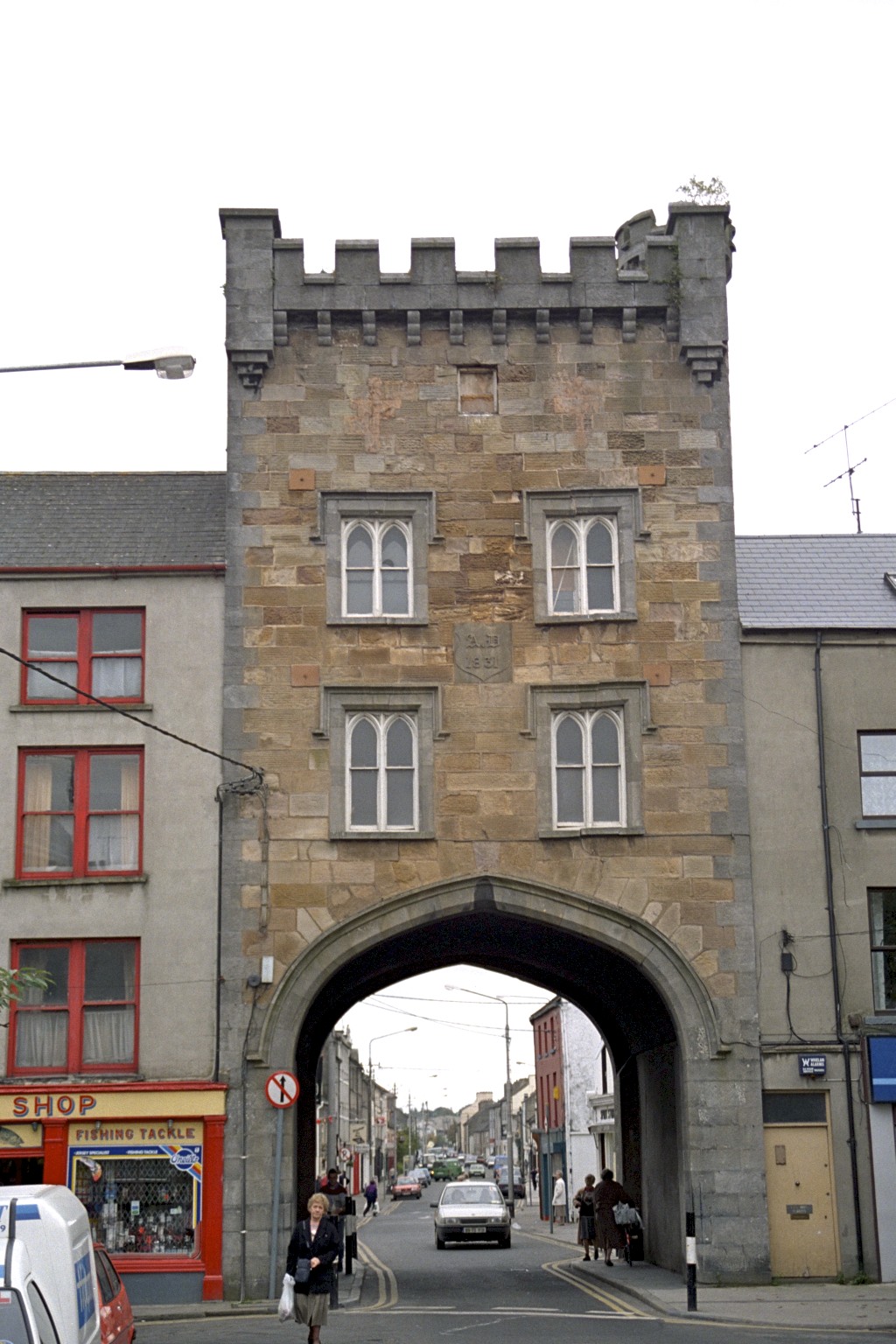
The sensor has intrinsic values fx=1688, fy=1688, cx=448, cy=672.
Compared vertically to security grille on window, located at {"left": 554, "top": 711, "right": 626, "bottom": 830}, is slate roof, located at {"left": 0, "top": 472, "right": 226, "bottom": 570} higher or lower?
higher

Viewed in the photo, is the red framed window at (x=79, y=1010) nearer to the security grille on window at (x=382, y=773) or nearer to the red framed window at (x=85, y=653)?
the red framed window at (x=85, y=653)

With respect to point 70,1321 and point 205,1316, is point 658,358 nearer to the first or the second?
point 205,1316

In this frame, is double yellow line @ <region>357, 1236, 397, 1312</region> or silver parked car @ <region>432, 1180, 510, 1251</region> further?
silver parked car @ <region>432, 1180, 510, 1251</region>

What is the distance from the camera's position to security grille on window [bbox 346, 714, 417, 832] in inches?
1029

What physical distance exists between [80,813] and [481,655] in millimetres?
6670

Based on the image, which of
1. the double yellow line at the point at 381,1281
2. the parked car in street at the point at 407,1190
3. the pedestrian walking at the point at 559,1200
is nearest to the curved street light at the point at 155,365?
the double yellow line at the point at 381,1281

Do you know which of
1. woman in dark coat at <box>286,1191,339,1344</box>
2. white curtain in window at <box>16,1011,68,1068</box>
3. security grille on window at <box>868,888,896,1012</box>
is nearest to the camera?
woman in dark coat at <box>286,1191,339,1344</box>

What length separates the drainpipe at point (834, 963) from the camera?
24734 mm

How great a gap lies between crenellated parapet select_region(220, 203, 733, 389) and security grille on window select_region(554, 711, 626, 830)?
601 centimetres

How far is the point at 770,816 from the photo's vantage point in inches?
1032

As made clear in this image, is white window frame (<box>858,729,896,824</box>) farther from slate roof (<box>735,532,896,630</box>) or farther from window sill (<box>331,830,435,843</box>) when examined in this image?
window sill (<box>331,830,435,843</box>)

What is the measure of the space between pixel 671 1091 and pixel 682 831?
191 inches

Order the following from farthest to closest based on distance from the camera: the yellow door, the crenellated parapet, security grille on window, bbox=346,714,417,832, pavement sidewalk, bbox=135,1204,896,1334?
the crenellated parapet, security grille on window, bbox=346,714,417,832, the yellow door, pavement sidewalk, bbox=135,1204,896,1334

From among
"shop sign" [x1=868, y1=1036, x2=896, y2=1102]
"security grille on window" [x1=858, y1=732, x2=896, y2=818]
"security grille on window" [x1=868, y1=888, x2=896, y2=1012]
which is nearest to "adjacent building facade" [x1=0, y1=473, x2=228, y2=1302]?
"shop sign" [x1=868, y1=1036, x2=896, y2=1102]
